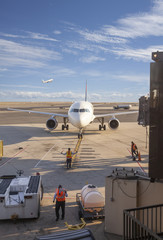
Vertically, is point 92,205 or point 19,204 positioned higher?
point 19,204

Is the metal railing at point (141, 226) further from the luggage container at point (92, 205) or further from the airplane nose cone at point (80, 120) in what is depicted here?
the airplane nose cone at point (80, 120)

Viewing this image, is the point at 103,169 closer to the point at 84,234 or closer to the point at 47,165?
the point at 47,165

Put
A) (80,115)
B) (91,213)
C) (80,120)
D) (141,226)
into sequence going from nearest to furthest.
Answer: (141,226) → (91,213) → (80,120) → (80,115)

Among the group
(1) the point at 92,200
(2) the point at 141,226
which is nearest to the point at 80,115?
(1) the point at 92,200

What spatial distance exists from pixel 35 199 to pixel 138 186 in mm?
3918

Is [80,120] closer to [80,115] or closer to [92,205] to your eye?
[80,115]

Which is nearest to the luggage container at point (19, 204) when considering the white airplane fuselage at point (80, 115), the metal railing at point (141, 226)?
the metal railing at point (141, 226)

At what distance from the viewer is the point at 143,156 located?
19.5 metres

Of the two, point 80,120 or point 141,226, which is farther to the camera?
point 80,120

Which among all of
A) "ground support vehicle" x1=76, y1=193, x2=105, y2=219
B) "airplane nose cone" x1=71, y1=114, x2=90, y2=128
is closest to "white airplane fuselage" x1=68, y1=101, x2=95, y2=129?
"airplane nose cone" x1=71, y1=114, x2=90, y2=128

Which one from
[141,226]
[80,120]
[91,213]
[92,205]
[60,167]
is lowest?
[91,213]

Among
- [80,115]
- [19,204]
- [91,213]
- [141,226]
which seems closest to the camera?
[141,226]

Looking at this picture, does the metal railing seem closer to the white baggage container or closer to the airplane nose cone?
the white baggage container

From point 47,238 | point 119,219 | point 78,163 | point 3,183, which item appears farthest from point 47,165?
point 47,238
